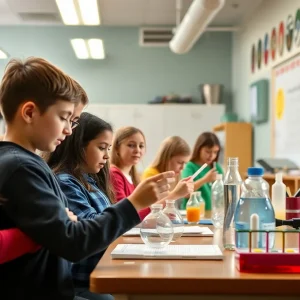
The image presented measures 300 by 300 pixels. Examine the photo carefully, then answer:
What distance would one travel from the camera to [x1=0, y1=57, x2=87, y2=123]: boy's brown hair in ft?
4.04

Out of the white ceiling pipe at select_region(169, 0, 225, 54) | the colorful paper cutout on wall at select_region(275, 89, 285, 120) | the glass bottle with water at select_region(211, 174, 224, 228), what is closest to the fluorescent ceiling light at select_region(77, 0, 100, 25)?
the white ceiling pipe at select_region(169, 0, 225, 54)

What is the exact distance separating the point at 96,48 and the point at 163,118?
47.0 inches

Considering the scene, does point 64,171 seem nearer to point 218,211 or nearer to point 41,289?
point 41,289

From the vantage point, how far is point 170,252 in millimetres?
1449

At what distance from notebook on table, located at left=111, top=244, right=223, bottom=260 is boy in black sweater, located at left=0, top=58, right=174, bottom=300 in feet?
0.61

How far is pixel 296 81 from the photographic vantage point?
4.61 metres

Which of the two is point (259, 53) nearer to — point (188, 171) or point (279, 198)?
point (188, 171)

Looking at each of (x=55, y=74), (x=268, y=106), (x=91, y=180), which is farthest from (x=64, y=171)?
(x=268, y=106)

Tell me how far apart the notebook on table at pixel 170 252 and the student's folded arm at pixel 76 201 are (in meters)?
0.15

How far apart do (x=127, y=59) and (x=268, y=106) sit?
2.23m

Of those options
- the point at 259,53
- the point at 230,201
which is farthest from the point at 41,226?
the point at 259,53

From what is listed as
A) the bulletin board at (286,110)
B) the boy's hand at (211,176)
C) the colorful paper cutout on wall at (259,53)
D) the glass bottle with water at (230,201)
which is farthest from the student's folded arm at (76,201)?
the colorful paper cutout on wall at (259,53)

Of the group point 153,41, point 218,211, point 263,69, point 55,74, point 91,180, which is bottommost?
point 218,211

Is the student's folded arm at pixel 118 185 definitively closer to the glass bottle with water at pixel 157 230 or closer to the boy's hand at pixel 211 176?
the boy's hand at pixel 211 176
